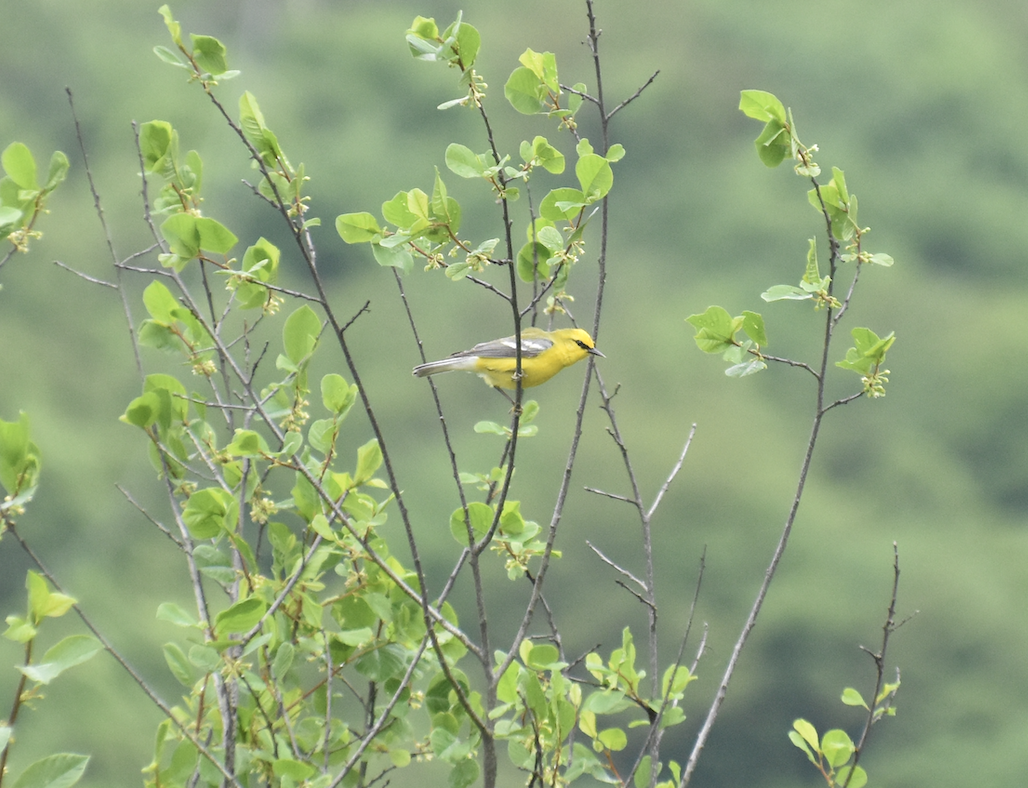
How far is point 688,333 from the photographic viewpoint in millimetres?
12375

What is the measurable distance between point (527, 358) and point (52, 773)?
2.45 m

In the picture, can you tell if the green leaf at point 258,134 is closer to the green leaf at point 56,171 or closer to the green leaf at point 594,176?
the green leaf at point 56,171

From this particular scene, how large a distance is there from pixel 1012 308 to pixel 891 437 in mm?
2989

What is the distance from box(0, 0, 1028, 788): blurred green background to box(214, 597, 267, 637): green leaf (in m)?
7.41

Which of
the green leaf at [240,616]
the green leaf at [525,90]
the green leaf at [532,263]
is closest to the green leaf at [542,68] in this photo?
the green leaf at [525,90]

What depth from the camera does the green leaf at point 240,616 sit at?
1.64 meters

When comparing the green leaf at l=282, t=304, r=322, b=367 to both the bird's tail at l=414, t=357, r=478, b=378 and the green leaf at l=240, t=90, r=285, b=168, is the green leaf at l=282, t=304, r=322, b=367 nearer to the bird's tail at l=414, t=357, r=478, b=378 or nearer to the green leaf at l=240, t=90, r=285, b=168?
the green leaf at l=240, t=90, r=285, b=168

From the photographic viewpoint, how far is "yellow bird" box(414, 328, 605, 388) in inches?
147

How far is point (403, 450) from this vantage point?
1090cm

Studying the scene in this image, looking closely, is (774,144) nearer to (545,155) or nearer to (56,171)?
(545,155)

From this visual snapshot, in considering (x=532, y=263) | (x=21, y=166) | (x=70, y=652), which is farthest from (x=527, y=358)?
(x=70, y=652)

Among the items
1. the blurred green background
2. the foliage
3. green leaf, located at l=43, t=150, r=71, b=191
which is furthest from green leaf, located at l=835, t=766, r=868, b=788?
the blurred green background

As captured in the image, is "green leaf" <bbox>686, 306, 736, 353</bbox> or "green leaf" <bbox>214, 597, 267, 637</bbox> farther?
"green leaf" <bbox>686, 306, 736, 353</bbox>

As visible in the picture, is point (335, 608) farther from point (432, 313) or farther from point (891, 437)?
point (891, 437)
